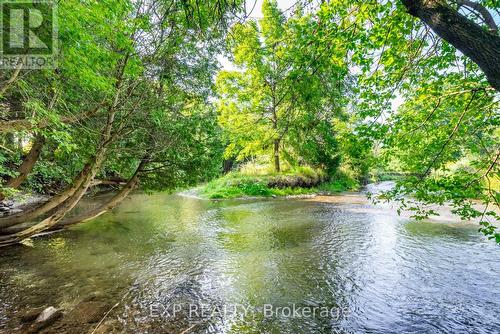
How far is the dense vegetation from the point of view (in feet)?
11.3

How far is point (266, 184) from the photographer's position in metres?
20.5

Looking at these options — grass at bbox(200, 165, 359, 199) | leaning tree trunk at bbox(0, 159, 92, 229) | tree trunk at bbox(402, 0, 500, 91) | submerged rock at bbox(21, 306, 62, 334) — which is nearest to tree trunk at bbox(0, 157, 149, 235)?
leaning tree trunk at bbox(0, 159, 92, 229)

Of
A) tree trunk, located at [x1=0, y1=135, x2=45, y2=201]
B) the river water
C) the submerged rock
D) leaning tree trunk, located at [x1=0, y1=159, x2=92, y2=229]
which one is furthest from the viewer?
leaning tree trunk, located at [x1=0, y1=159, x2=92, y2=229]

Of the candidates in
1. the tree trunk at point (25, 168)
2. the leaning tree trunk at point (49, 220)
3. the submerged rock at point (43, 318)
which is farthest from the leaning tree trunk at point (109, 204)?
the submerged rock at point (43, 318)

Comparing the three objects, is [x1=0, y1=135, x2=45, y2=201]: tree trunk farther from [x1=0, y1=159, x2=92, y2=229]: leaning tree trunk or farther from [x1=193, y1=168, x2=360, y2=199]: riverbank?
[x1=193, y1=168, x2=360, y2=199]: riverbank

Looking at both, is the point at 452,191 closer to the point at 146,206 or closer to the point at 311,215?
the point at 311,215

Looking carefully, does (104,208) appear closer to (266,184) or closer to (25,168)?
(25,168)

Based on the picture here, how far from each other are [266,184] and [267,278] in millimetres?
14595

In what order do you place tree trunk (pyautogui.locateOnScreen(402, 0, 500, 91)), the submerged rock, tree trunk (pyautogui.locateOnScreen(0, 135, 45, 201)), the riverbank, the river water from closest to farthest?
tree trunk (pyautogui.locateOnScreen(402, 0, 500, 91))
the submerged rock
the river water
tree trunk (pyautogui.locateOnScreen(0, 135, 45, 201))
the riverbank

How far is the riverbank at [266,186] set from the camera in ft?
64.7

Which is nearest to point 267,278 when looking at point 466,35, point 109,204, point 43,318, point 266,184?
point 43,318

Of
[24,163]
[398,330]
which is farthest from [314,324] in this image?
[24,163]

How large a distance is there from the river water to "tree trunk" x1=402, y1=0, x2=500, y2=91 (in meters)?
3.84

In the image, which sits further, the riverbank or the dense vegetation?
the riverbank
